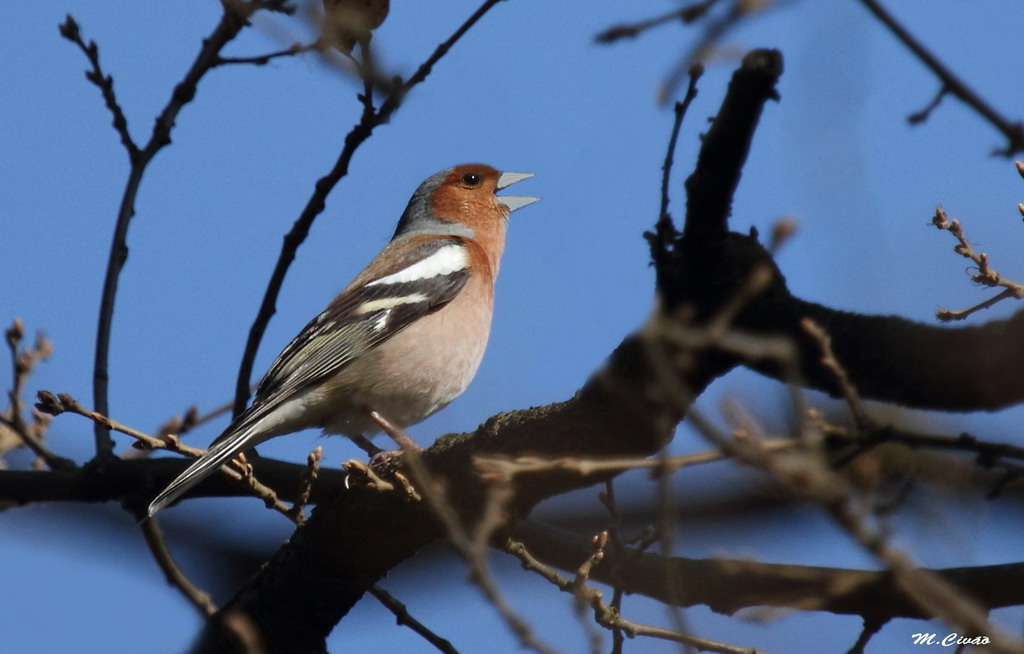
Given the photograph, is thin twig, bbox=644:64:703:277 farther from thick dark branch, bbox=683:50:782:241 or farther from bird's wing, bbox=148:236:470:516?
bird's wing, bbox=148:236:470:516

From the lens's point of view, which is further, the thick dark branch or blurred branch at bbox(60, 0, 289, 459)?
blurred branch at bbox(60, 0, 289, 459)

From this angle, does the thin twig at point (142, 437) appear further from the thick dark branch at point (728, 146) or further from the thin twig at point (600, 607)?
the thick dark branch at point (728, 146)

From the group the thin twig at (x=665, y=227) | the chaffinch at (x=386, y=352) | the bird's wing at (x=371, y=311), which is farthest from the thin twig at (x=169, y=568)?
the thin twig at (x=665, y=227)

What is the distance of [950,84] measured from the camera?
2.22 meters

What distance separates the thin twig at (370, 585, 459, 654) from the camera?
4673mm

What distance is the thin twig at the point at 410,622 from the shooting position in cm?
467

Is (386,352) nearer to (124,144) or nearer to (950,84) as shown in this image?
(124,144)

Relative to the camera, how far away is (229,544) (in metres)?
7.33

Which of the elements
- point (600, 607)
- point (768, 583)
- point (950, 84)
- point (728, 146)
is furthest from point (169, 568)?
point (950, 84)

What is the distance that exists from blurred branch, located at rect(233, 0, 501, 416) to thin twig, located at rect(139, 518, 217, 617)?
937 millimetres

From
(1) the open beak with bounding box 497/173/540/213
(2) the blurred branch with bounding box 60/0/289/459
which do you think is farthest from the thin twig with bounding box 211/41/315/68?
(1) the open beak with bounding box 497/173/540/213

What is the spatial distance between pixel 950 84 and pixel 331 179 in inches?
130

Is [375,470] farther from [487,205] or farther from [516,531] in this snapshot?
[487,205]

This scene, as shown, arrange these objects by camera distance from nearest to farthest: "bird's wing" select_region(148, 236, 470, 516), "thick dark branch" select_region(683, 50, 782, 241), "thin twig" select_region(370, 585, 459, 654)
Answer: "thick dark branch" select_region(683, 50, 782, 241)
"thin twig" select_region(370, 585, 459, 654)
"bird's wing" select_region(148, 236, 470, 516)
